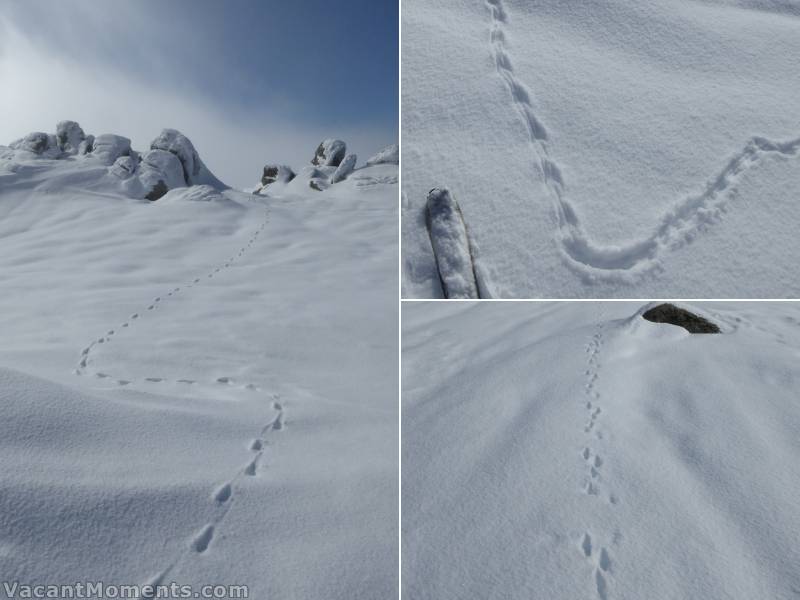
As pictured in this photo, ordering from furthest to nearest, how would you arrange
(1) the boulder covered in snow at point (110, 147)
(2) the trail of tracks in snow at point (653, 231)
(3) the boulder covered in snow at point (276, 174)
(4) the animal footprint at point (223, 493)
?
1. (3) the boulder covered in snow at point (276, 174)
2. (1) the boulder covered in snow at point (110, 147)
3. (2) the trail of tracks in snow at point (653, 231)
4. (4) the animal footprint at point (223, 493)

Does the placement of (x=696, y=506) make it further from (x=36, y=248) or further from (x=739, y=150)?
(x=36, y=248)

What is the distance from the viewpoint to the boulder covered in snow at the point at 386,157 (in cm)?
1798

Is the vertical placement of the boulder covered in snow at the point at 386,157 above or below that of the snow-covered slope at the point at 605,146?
below

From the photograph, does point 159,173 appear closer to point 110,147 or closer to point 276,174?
point 110,147

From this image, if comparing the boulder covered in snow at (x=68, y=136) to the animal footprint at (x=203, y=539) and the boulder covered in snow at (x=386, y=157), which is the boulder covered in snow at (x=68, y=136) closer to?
the boulder covered in snow at (x=386, y=157)

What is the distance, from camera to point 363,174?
1661 cm

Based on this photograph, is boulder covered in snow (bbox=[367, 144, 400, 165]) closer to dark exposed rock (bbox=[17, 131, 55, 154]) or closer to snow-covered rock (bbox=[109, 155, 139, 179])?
snow-covered rock (bbox=[109, 155, 139, 179])

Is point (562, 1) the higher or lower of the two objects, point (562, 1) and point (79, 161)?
the higher

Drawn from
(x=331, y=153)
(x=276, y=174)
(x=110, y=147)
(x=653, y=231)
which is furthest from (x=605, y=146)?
(x=276, y=174)

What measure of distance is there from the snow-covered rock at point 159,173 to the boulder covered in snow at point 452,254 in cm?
1454

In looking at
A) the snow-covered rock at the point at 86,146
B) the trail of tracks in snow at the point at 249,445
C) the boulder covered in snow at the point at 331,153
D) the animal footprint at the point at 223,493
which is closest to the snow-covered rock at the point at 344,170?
the boulder covered in snow at the point at 331,153

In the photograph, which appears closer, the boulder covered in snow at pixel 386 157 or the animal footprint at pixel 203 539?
the animal footprint at pixel 203 539

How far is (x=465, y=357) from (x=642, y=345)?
3.11ft

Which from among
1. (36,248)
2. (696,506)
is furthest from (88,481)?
(36,248)
